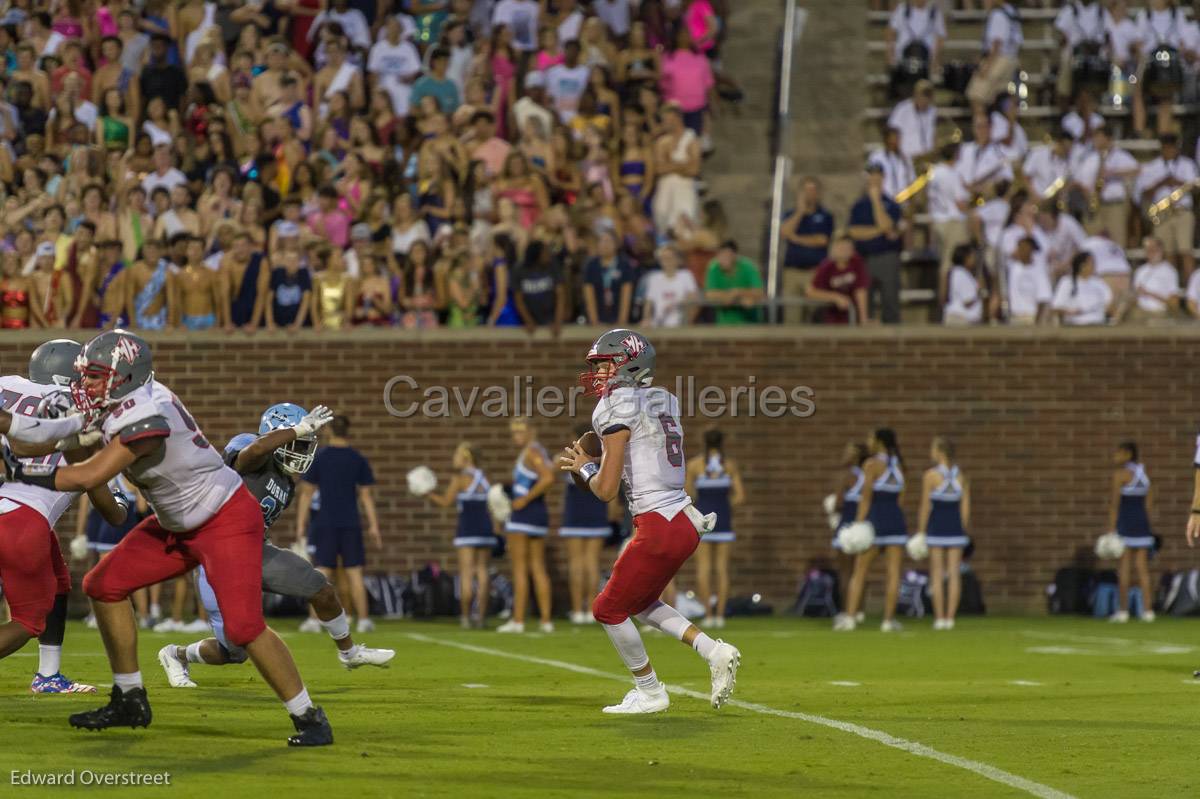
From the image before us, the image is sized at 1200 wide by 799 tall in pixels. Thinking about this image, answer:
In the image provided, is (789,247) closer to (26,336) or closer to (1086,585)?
(1086,585)

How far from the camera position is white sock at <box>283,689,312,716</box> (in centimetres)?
853

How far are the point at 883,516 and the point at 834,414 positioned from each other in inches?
90.6

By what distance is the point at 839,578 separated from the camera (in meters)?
20.3

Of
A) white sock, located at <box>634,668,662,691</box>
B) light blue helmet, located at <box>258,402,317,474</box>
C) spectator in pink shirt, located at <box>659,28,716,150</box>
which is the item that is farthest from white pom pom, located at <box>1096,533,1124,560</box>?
light blue helmet, located at <box>258,402,317,474</box>

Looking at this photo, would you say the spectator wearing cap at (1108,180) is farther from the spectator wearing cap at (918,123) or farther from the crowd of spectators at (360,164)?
the crowd of spectators at (360,164)

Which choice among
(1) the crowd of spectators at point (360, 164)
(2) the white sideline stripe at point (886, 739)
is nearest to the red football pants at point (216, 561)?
(2) the white sideline stripe at point (886, 739)

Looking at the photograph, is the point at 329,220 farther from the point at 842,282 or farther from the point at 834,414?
the point at 834,414

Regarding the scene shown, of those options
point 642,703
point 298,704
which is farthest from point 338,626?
point 298,704

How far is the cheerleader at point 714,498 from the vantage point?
61.5 feet

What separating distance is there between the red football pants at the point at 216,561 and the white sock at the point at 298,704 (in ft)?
1.25

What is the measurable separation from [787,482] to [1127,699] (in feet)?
30.7

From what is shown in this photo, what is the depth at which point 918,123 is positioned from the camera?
22.6m

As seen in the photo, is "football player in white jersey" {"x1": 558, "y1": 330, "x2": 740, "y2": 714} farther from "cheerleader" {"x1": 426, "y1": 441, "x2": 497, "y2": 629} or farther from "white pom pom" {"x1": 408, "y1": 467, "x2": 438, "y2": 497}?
"white pom pom" {"x1": 408, "y1": 467, "x2": 438, "y2": 497}

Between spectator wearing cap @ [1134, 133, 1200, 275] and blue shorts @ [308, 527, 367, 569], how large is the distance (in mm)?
10404
